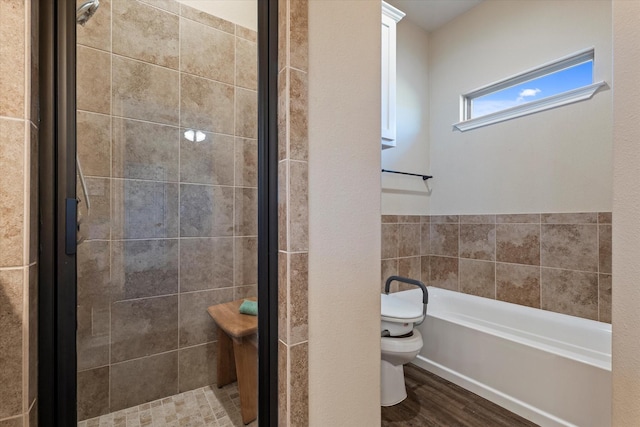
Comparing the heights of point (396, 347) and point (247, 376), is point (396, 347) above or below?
below

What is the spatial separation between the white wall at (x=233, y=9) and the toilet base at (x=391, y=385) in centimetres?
201

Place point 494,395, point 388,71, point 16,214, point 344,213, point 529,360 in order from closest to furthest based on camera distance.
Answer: point 16,214 → point 344,213 → point 529,360 → point 494,395 → point 388,71

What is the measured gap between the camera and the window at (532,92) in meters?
2.08

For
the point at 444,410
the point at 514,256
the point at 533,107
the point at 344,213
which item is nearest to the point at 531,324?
the point at 514,256

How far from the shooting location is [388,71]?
2.11 metres

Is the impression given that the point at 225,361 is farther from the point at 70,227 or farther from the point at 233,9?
the point at 233,9

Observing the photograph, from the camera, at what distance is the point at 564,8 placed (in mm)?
2133

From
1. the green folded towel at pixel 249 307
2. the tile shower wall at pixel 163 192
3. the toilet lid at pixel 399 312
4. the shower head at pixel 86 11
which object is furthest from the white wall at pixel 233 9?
the toilet lid at pixel 399 312

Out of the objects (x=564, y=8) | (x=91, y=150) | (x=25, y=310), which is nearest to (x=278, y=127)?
(x=91, y=150)

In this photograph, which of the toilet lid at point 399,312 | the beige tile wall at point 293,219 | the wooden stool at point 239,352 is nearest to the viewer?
the beige tile wall at point 293,219

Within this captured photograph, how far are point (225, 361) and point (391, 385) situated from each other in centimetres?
126

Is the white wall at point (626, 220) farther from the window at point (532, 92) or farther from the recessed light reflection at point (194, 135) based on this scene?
the recessed light reflection at point (194, 135)

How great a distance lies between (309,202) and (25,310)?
0.71 meters

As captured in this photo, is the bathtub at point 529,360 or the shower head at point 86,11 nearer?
the shower head at point 86,11
